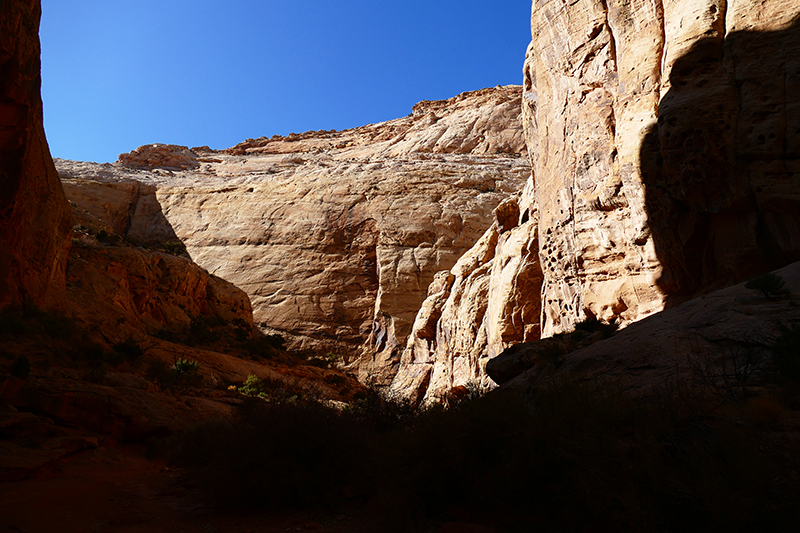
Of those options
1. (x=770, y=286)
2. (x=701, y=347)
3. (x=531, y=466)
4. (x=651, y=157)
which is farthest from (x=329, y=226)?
(x=531, y=466)

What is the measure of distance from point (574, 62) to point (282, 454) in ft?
46.2

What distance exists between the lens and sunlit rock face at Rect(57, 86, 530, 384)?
30.9m

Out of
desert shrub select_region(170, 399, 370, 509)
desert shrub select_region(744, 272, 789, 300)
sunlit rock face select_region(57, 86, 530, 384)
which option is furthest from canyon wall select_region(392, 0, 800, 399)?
sunlit rock face select_region(57, 86, 530, 384)

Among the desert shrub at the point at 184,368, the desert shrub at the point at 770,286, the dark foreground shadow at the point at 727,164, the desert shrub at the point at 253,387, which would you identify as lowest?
the desert shrub at the point at 253,387

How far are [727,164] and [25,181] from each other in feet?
52.9

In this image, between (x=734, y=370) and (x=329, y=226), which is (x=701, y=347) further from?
(x=329, y=226)

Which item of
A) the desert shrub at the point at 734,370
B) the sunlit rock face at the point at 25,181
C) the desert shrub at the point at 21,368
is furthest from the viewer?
the sunlit rock face at the point at 25,181

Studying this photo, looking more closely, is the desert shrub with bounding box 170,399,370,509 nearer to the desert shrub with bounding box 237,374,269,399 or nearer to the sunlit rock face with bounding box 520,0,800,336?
the sunlit rock face with bounding box 520,0,800,336

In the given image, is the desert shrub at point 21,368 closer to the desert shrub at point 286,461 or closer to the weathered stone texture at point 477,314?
the desert shrub at point 286,461

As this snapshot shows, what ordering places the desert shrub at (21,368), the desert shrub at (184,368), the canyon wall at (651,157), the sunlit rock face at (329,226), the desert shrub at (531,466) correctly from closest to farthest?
1. the desert shrub at (531,466)
2. the desert shrub at (21,368)
3. the canyon wall at (651,157)
4. the desert shrub at (184,368)
5. the sunlit rock face at (329,226)

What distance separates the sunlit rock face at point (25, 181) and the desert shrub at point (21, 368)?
302cm

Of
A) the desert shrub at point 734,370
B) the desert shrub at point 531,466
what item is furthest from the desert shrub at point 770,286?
Result: the desert shrub at point 531,466

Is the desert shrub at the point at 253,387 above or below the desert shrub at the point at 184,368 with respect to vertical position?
below

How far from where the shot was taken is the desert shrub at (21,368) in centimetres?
789
